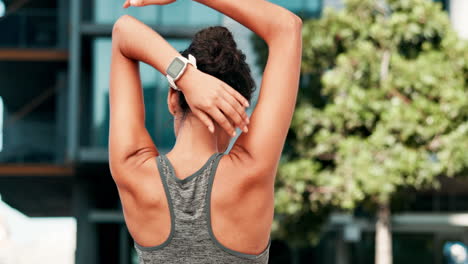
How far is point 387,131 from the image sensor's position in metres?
12.8

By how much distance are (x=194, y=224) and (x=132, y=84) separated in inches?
14.0

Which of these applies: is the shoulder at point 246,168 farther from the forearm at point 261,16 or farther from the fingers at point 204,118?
the forearm at point 261,16

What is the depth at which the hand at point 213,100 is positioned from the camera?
1.49 metres

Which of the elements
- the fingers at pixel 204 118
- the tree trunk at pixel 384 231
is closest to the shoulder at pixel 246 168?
the fingers at pixel 204 118

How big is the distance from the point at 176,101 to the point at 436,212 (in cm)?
2076

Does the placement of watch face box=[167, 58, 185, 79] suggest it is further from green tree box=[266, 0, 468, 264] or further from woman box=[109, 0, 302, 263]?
green tree box=[266, 0, 468, 264]

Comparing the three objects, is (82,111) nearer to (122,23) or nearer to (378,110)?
(378,110)

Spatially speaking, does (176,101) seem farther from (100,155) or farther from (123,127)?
(100,155)

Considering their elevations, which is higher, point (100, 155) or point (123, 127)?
point (100, 155)

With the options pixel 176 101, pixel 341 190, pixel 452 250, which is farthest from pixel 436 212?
pixel 176 101

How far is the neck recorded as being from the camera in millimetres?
1673

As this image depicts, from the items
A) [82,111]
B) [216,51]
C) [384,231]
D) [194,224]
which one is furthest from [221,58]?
[82,111]

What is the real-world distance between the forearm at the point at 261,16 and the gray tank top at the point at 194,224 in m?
0.30

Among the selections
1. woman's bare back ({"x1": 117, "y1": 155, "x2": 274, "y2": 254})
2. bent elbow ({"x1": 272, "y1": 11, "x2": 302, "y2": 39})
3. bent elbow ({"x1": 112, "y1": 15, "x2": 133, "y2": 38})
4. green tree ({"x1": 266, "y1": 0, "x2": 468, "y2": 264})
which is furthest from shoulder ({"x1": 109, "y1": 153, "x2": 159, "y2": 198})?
green tree ({"x1": 266, "y1": 0, "x2": 468, "y2": 264})
